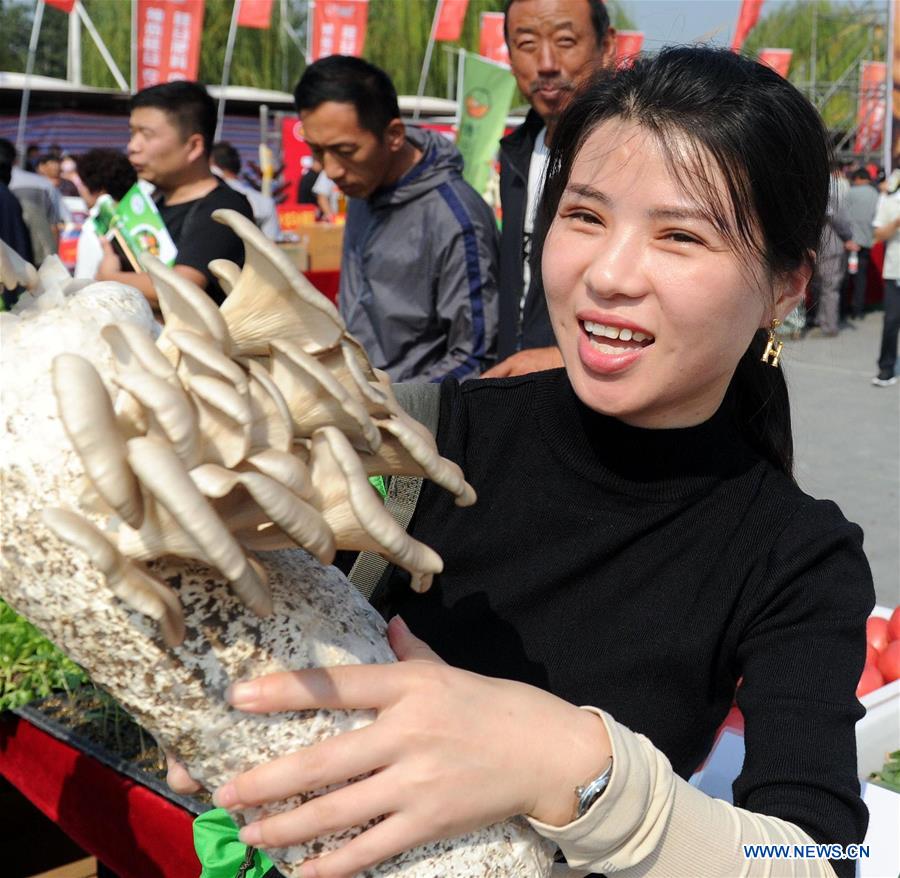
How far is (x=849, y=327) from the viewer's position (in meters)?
12.7

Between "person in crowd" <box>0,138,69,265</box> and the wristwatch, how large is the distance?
627cm

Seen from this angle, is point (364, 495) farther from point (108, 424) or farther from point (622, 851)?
point (622, 851)

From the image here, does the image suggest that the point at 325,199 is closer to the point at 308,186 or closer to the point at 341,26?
the point at 308,186

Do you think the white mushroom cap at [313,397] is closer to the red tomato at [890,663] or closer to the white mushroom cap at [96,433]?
the white mushroom cap at [96,433]

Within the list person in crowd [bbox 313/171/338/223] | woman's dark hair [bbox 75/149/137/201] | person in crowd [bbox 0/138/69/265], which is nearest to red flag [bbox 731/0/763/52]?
person in crowd [bbox 313/171/338/223]

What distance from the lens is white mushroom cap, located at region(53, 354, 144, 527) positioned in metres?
0.72

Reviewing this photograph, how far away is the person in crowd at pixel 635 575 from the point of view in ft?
2.97

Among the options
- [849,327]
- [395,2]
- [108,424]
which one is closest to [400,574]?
[108,424]

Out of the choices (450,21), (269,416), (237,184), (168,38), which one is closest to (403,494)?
(269,416)

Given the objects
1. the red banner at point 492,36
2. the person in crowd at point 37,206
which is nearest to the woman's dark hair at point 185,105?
the person in crowd at point 37,206

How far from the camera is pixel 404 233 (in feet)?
11.5

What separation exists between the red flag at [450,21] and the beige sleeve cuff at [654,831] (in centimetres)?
2179

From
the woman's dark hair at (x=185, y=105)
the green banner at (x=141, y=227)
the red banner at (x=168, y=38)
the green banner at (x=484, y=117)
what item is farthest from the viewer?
the red banner at (x=168, y=38)

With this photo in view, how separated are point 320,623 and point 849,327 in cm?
1306
